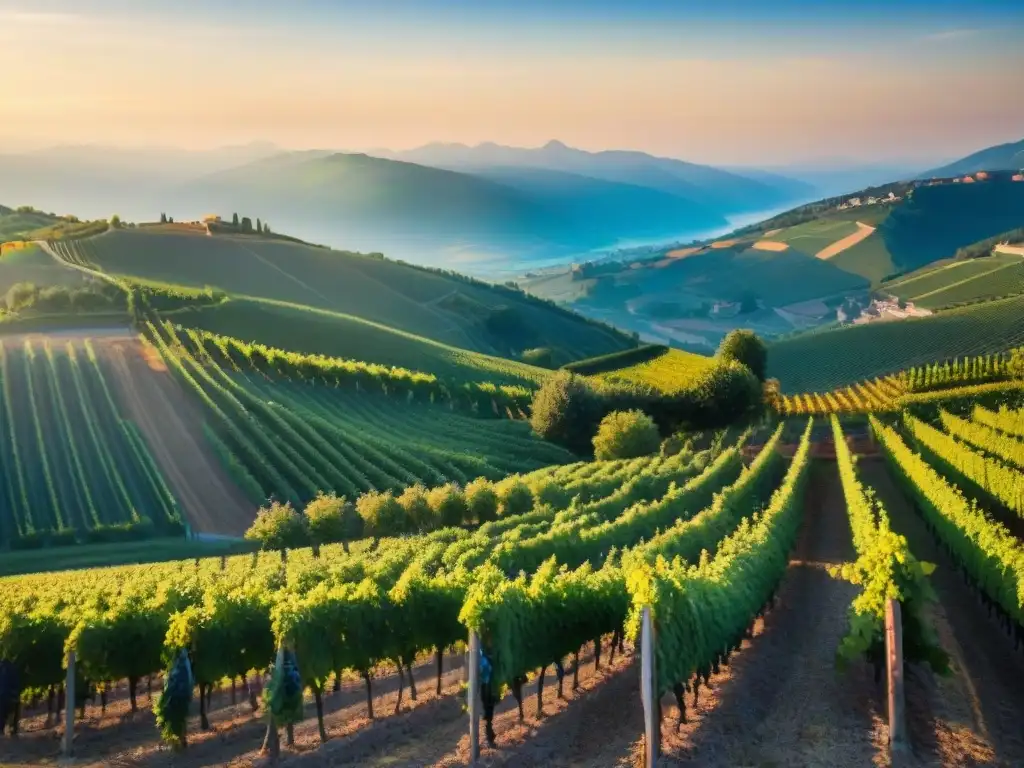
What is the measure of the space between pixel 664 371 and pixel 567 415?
49.4 metres

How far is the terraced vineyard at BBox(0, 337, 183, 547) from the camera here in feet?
155

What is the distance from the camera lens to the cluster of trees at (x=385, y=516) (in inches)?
1602

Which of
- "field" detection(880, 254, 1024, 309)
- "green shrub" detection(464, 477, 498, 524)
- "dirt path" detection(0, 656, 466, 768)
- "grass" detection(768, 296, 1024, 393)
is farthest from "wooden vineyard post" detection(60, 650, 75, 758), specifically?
"field" detection(880, 254, 1024, 309)

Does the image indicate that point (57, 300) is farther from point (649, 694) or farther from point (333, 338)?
point (649, 694)

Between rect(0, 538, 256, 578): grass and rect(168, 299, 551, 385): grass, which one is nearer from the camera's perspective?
rect(0, 538, 256, 578): grass

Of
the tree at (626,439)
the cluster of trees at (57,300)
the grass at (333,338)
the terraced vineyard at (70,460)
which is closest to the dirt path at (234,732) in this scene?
the terraced vineyard at (70,460)

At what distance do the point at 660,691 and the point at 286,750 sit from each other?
25.8ft

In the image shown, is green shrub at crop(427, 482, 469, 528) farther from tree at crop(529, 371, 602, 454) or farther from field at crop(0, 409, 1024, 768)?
tree at crop(529, 371, 602, 454)

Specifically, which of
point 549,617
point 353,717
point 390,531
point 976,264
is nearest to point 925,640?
point 549,617

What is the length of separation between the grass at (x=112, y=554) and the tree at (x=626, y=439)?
29363 millimetres

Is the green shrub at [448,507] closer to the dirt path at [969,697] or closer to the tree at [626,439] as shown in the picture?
the dirt path at [969,697]

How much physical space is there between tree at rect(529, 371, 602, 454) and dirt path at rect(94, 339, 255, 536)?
27524 millimetres

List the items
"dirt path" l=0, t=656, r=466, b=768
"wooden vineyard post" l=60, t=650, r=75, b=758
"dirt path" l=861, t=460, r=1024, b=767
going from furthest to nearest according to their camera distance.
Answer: "wooden vineyard post" l=60, t=650, r=75, b=758
"dirt path" l=0, t=656, r=466, b=768
"dirt path" l=861, t=460, r=1024, b=767

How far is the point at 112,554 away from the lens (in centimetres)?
4188
